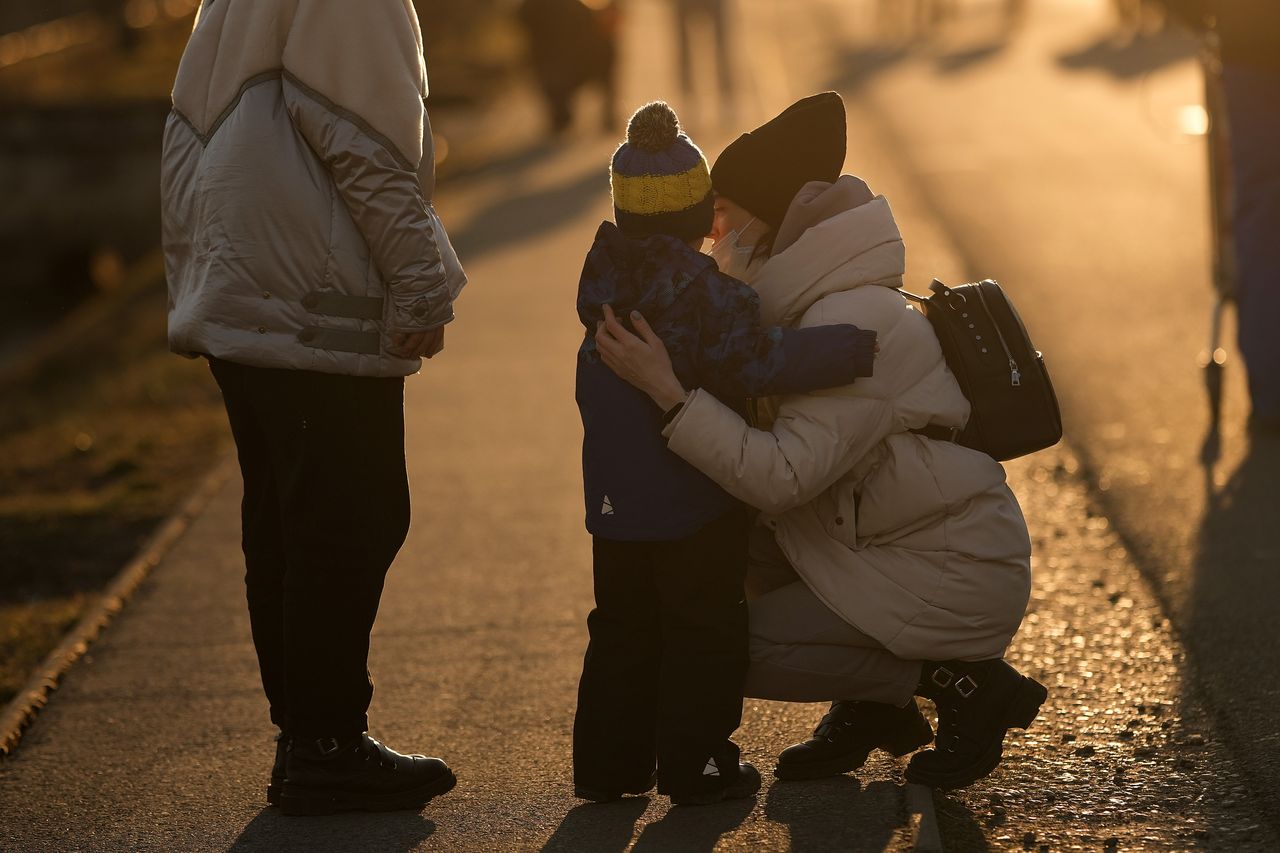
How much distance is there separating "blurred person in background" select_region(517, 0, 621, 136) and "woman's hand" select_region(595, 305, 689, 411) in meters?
14.8

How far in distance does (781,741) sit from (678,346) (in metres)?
1.10

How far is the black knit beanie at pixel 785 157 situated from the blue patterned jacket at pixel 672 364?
267mm

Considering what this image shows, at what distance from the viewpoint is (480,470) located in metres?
7.23

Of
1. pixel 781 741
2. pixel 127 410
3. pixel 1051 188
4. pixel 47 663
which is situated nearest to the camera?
pixel 781 741

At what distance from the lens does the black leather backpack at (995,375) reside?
12.3ft

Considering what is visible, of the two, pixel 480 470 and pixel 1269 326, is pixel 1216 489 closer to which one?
pixel 1269 326

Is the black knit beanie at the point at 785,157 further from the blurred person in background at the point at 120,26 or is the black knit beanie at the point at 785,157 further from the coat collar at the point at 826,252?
the blurred person in background at the point at 120,26

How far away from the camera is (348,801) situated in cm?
394

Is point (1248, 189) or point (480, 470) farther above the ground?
point (1248, 189)

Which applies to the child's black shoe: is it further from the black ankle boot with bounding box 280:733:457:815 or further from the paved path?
the black ankle boot with bounding box 280:733:457:815

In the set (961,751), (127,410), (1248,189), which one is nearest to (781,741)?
(961,751)

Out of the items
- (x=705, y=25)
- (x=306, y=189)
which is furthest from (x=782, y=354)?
(x=705, y=25)

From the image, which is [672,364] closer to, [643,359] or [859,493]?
[643,359]

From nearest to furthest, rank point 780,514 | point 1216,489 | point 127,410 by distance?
point 780,514 < point 1216,489 < point 127,410
